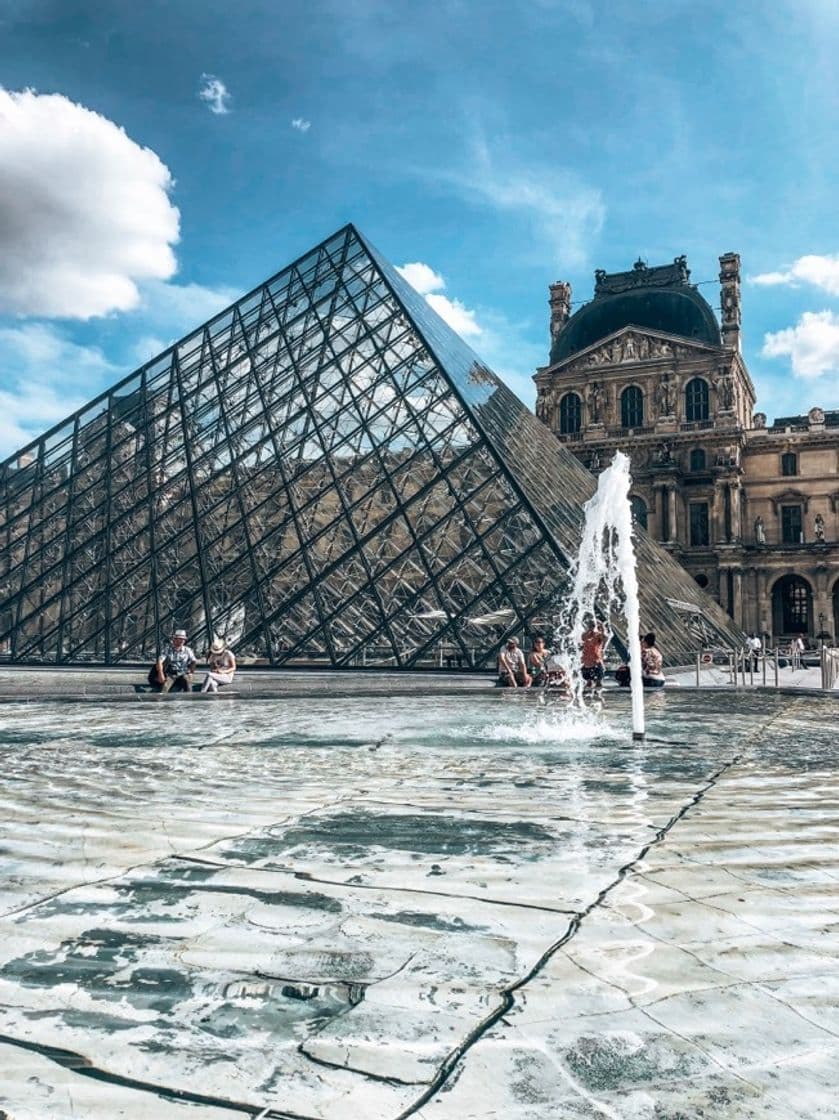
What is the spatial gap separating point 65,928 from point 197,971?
0.56m

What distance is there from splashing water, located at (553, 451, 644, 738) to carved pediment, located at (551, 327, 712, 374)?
31.5 m

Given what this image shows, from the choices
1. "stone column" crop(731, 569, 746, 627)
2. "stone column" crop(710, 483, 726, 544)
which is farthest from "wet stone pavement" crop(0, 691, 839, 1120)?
"stone column" crop(710, 483, 726, 544)

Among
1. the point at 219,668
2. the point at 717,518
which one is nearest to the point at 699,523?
the point at 717,518

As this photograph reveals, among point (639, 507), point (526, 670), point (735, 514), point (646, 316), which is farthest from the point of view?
point (646, 316)

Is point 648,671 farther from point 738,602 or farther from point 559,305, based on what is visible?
point 559,305

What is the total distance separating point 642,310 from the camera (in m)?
52.7

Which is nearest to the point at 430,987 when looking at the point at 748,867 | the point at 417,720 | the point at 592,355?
the point at 748,867

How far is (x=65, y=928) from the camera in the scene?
2629mm

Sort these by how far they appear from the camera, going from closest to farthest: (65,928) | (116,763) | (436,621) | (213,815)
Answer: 1. (65,928)
2. (213,815)
3. (116,763)
4. (436,621)

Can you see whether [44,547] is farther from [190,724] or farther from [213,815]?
[213,815]

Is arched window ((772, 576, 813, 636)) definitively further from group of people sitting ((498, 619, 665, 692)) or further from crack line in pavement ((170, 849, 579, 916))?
crack line in pavement ((170, 849, 579, 916))

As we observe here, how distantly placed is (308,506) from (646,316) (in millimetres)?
40424

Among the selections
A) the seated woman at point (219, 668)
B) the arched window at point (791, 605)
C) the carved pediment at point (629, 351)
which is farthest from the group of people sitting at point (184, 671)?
the carved pediment at point (629, 351)

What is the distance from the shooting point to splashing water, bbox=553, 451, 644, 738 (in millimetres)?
9688
